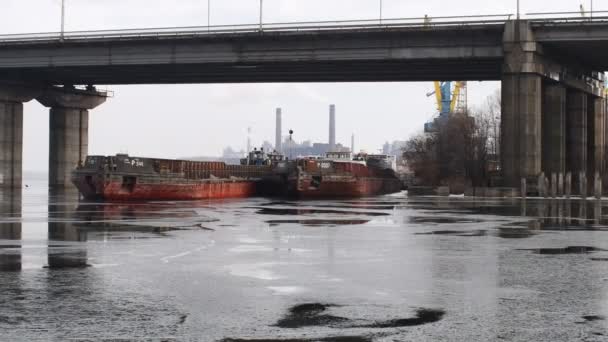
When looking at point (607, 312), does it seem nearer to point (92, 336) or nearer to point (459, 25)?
point (92, 336)

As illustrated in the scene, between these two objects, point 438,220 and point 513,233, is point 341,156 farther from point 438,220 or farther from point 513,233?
point 513,233

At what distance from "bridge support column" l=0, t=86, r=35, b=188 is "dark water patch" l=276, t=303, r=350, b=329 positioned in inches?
3393

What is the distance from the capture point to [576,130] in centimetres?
8088

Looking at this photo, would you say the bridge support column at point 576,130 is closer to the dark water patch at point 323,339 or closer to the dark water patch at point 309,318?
the dark water patch at point 309,318

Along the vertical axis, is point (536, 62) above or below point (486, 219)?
above

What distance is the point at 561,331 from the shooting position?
1064 cm

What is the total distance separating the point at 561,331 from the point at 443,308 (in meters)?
2.04

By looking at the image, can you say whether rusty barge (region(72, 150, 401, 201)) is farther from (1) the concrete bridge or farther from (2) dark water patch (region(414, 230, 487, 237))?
(2) dark water patch (region(414, 230, 487, 237))

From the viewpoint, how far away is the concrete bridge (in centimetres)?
6450

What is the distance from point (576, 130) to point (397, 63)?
21290mm

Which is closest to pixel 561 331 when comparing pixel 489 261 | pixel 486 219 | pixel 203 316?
pixel 203 316

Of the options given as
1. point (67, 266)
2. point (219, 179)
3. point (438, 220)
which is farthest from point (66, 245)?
point (219, 179)

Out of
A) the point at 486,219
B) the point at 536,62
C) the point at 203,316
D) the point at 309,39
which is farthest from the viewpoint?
the point at 309,39

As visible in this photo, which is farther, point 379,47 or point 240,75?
point 240,75
